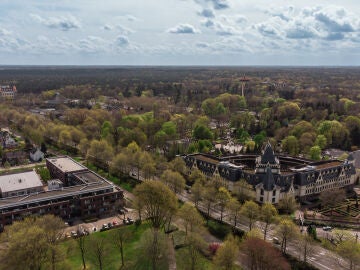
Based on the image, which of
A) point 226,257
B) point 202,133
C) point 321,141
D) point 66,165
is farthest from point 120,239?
point 321,141

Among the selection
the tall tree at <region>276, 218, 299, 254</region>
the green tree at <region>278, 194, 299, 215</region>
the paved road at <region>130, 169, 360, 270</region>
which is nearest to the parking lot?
the paved road at <region>130, 169, 360, 270</region>

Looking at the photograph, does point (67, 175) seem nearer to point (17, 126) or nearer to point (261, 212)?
point (261, 212)

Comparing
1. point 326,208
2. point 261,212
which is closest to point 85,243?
point 261,212

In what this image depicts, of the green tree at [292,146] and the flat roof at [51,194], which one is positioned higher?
the flat roof at [51,194]

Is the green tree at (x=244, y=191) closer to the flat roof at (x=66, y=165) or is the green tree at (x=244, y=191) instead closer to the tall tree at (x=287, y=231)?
the tall tree at (x=287, y=231)

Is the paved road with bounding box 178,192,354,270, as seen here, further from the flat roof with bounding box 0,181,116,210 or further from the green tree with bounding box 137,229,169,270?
the flat roof with bounding box 0,181,116,210

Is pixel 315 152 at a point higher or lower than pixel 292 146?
higher

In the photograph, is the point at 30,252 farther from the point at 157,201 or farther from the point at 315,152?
the point at 315,152

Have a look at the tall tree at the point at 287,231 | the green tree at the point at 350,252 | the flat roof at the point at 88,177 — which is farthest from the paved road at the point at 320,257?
the flat roof at the point at 88,177

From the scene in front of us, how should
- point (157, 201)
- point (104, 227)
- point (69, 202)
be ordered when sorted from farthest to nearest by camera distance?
point (69, 202) → point (104, 227) → point (157, 201)
